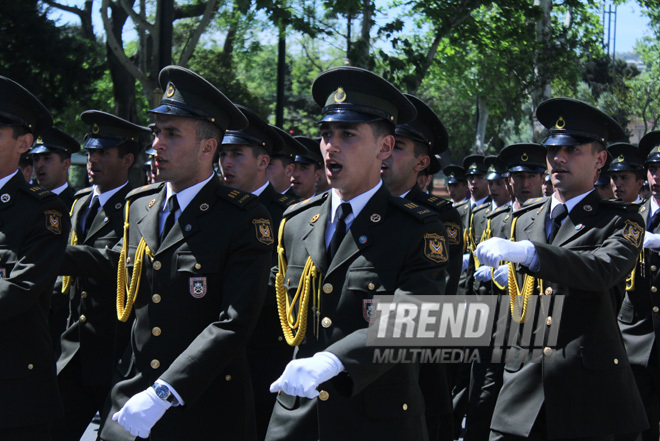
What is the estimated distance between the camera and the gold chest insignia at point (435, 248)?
354 cm

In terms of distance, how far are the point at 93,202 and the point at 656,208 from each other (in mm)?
4781

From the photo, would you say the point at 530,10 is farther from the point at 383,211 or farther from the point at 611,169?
the point at 383,211

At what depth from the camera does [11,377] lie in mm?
4172

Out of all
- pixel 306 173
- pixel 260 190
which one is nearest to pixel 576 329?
pixel 260 190

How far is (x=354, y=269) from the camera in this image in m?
3.55

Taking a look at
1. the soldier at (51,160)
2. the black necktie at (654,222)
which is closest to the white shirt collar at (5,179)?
the soldier at (51,160)

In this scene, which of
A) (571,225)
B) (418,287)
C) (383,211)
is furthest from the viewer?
(571,225)

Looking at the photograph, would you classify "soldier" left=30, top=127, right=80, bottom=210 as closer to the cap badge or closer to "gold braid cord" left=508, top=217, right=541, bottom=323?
"gold braid cord" left=508, top=217, right=541, bottom=323

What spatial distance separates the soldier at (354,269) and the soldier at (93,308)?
6.86ft

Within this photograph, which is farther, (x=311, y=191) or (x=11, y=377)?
(x=311, y=191)

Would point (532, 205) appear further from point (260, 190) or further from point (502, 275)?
point (260, 190)

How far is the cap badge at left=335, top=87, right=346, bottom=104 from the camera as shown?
3.80 m

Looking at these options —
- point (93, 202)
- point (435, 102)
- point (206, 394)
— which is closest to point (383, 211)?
point (206, 394)

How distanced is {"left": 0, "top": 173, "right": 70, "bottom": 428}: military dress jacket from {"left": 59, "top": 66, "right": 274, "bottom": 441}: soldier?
0.41m
